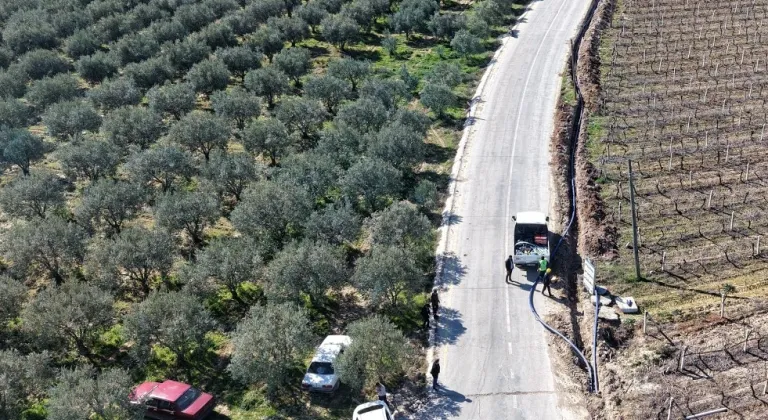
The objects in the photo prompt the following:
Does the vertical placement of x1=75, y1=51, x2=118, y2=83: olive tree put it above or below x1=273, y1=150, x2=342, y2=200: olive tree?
above

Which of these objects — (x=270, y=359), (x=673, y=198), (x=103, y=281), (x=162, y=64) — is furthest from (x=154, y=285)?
(x=162, y=64)

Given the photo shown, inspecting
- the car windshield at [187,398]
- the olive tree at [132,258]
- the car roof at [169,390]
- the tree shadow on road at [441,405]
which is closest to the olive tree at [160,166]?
the olive tree at [132,258]

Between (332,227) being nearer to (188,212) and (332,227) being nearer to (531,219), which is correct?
(188,212)

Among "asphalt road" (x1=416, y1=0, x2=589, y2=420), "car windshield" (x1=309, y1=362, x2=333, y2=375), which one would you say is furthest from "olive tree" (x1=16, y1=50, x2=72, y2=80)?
"car windshield" (x1=309, y1=362, x2=333, y2=375)

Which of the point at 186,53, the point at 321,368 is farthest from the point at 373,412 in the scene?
the point at 186,53

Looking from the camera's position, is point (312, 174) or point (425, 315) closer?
point (425, 315)

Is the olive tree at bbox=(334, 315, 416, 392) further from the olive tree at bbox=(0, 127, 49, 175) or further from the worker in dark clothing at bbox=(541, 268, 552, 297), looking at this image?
the olive tree at bbox=(0, 127, 49, 175)
